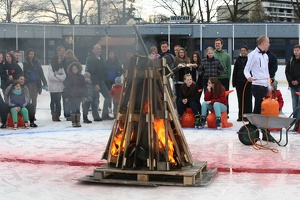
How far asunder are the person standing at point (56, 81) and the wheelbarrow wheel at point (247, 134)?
517 centimetres

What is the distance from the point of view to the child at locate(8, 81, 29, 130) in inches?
442

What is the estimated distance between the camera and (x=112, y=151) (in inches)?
251

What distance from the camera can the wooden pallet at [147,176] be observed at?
598 centimetres

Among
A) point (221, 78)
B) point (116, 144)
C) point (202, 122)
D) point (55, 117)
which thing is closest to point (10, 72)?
point (55, 117)

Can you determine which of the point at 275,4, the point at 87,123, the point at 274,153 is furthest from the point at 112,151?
the point at 275,4

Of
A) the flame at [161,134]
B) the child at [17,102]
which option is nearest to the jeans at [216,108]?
the child at [17,102]

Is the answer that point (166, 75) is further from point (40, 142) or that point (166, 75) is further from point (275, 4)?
point (275, 4)

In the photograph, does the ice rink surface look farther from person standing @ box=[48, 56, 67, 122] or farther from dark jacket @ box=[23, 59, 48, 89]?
dark jacket @ box=[23, 59, 48, 89]

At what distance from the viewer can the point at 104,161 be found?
7.50 metres

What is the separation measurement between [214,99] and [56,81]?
3811 millimetres

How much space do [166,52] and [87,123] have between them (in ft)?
8.14

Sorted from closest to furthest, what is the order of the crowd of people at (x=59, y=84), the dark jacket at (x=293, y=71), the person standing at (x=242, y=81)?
the crowd of people at (x=59, y=84)
the dark jacket at (x=293, y=71)
the person standing at (x=242, y=81)

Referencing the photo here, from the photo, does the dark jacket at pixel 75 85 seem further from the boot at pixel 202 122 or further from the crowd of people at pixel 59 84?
the boot at pixel 202 122

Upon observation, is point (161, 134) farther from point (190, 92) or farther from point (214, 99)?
point (190, 92)
